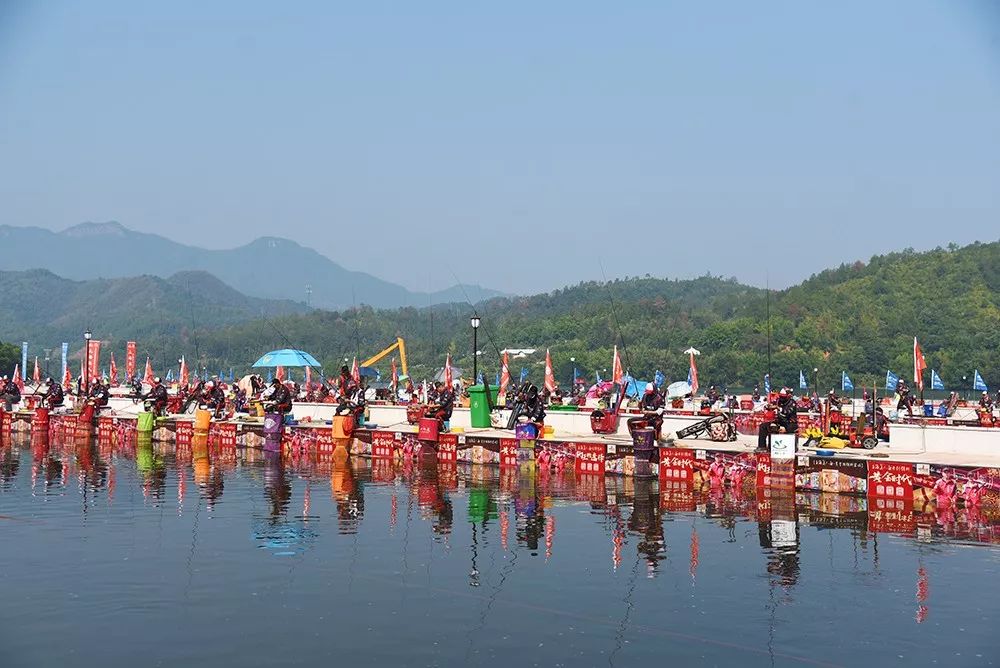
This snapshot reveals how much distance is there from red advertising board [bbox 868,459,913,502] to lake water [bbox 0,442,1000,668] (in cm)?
106

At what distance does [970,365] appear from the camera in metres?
149

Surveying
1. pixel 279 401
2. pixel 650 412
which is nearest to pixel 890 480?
pixel 650 412

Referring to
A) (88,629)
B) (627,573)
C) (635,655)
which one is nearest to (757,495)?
(627,573)

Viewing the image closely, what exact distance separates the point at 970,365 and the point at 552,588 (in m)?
141

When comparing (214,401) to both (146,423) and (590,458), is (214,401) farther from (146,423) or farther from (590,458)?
(590,458)

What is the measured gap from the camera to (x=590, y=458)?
35781 mm

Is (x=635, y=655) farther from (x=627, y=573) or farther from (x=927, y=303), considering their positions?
(x=927, y=303)

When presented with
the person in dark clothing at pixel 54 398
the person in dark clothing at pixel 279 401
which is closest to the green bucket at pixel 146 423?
the person in dark clothing at pixel 279 401

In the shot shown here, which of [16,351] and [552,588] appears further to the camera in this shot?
[16,351]

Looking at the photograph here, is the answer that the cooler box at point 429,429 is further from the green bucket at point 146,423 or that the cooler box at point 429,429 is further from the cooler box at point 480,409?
the green bucket at point 146,423

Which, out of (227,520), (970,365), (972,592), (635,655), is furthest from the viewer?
(970,365)

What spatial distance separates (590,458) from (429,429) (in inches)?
244

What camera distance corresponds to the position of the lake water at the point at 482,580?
53.2 feet

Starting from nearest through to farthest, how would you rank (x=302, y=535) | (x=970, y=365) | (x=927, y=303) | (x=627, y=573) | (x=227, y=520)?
(x=627, y=573) → (x=302, y=535) → (x=227, y=520) → (x=970, y=365) → (x=927, y=303)
